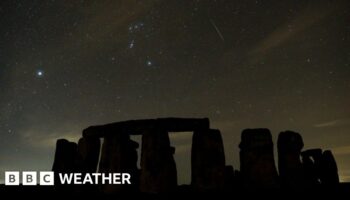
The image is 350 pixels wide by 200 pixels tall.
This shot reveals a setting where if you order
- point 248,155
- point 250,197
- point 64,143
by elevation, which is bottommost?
point 250,197

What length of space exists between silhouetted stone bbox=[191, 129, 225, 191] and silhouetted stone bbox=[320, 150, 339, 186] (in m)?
5.37

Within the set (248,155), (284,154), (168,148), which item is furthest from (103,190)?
(284,154)

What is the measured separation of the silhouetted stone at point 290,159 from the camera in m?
16.5

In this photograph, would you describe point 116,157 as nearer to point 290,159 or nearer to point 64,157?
point 64,157

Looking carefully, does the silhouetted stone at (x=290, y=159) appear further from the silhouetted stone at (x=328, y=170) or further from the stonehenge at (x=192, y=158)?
the silhouetted stone at (x=328, y=170)

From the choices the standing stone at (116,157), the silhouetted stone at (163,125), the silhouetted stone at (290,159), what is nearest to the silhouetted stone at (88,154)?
the standing stone at (116,157)

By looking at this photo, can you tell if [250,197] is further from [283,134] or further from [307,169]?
[307,169]

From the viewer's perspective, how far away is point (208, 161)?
16.1 metres

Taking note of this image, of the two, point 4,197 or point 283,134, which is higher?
point 283,134

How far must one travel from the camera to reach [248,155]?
1623 centimetres

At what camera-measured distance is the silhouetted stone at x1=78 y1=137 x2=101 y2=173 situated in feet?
60.1

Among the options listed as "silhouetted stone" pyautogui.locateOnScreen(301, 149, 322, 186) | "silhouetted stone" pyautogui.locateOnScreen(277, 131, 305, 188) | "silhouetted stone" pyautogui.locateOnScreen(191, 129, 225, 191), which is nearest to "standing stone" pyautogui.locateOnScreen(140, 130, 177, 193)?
"silhouetted stone" pyautogui.locateOnScreen(191, 129, 225, 191)

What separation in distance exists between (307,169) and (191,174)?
18.5ft

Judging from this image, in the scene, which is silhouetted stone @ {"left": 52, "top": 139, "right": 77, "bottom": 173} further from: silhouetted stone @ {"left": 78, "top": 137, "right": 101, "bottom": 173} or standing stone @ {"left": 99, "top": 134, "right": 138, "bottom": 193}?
standing stone @ {"left": 99, "top": 134, "right": 138, "bottom": 193}
